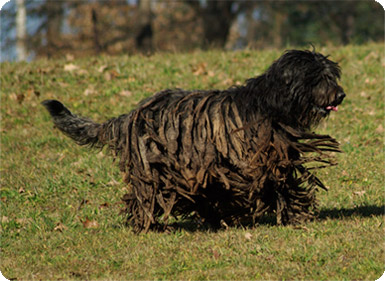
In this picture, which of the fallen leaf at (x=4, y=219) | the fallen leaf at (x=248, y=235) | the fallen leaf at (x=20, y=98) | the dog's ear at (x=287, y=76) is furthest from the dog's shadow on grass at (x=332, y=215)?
the fallen leaf at (x=20, y=98)

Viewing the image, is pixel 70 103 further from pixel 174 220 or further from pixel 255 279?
pixel 255 279

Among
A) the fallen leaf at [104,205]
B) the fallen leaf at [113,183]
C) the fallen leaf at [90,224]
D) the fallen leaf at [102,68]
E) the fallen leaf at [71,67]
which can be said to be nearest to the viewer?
the fallen leaf at [90,224]

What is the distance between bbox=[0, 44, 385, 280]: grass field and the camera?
5.37 metres

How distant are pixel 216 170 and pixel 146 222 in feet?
3.19

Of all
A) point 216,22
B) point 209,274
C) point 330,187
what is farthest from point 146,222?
point 216,22

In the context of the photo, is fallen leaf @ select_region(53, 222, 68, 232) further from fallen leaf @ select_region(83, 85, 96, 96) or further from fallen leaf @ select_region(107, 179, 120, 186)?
fallen leaf @ select_region(83, 85, 96, 96)

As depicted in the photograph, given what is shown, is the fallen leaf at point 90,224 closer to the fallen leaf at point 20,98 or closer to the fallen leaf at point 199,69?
the fallen leaf at point 20,98

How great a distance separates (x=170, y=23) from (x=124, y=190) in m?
28.9

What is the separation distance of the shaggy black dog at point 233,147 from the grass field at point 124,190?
27 cm

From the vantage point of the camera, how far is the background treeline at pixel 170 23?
27234mm

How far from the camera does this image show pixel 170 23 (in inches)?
1431

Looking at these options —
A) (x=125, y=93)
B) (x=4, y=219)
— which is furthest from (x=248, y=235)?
(x=125, y=93)

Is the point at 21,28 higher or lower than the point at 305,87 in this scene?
lower

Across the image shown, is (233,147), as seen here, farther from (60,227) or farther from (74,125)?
(60,227)
